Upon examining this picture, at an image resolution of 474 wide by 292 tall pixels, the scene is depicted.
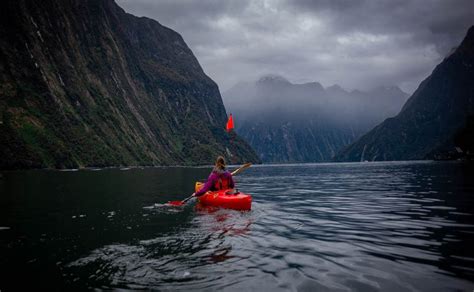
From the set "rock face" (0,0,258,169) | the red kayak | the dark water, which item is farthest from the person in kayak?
"rock face" (0,0,258,169)

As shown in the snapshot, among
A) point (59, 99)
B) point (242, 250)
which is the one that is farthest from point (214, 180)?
point (59, 99)

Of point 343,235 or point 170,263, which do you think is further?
point 343,235

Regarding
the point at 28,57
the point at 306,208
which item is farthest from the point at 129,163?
the point at 306,208

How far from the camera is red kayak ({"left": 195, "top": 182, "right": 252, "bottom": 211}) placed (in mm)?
18547

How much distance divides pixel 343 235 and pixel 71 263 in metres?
9.15

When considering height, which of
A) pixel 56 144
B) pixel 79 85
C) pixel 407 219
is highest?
pixel 79 85

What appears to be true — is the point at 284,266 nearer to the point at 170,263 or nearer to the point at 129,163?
the point at 170,263

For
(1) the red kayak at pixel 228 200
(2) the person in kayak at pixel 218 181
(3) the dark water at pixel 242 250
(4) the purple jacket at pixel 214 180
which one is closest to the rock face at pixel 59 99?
(4) the purple jacket at pixel 214 180

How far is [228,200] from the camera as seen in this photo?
18828 millimetres

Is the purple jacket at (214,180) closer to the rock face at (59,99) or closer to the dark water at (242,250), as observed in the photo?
the dark water at (242,250)

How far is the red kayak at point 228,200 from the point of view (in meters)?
18.5

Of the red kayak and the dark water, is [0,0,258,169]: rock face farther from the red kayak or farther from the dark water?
the dark water

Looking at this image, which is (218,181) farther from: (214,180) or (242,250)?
(242,250)

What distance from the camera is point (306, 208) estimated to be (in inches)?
780
